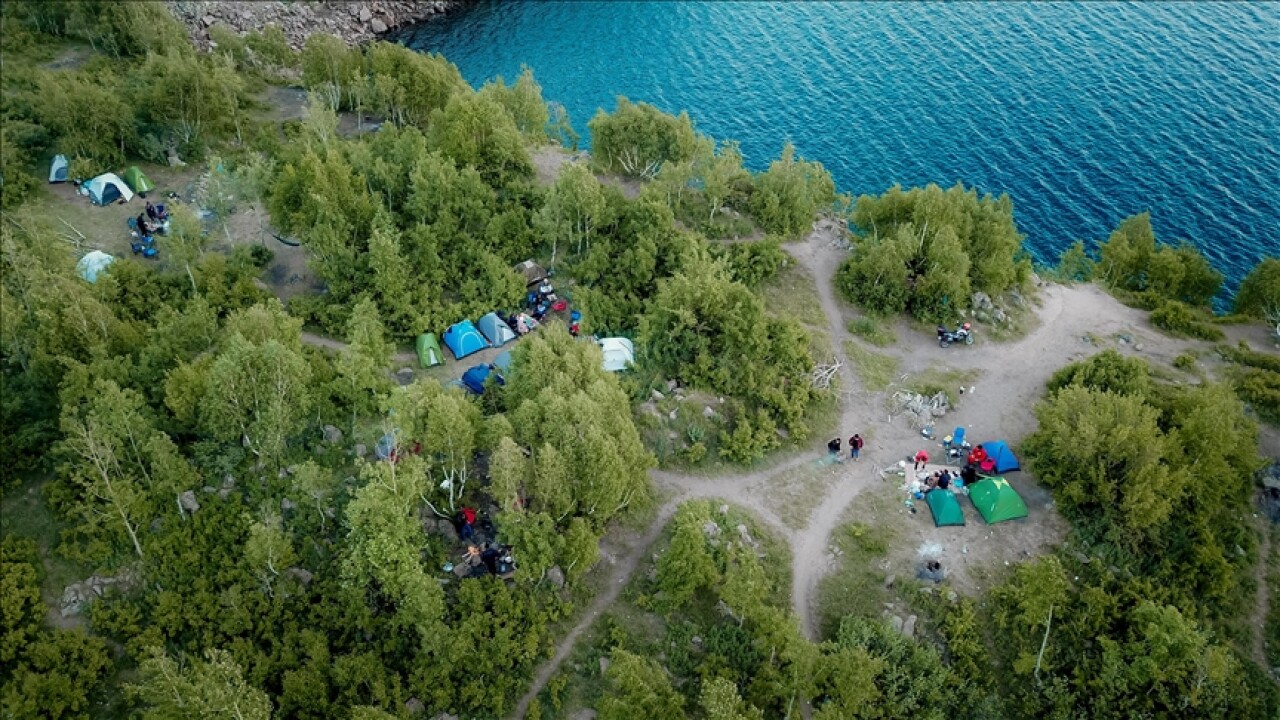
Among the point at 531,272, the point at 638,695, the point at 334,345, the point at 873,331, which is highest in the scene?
the point at 873,331

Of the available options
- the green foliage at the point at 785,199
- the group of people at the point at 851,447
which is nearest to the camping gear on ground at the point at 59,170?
the green foliage at the point at 785,199

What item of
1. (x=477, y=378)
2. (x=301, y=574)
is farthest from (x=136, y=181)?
(x=301, y=574)

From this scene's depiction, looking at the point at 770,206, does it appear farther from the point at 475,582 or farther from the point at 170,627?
the point at 170,627

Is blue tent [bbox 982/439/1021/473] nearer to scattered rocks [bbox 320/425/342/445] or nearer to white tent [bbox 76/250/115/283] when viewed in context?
scattered rocks [bbox 320/425/342/445]

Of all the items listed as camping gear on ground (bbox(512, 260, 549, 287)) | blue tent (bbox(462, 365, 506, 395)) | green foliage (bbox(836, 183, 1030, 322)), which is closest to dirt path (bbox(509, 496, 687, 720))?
blue tent (bbox(462, 365, 506, 395))

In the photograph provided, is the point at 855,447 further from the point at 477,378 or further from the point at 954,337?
the point at 477,378

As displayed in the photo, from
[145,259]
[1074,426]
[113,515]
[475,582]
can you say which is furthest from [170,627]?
[1074,426]
